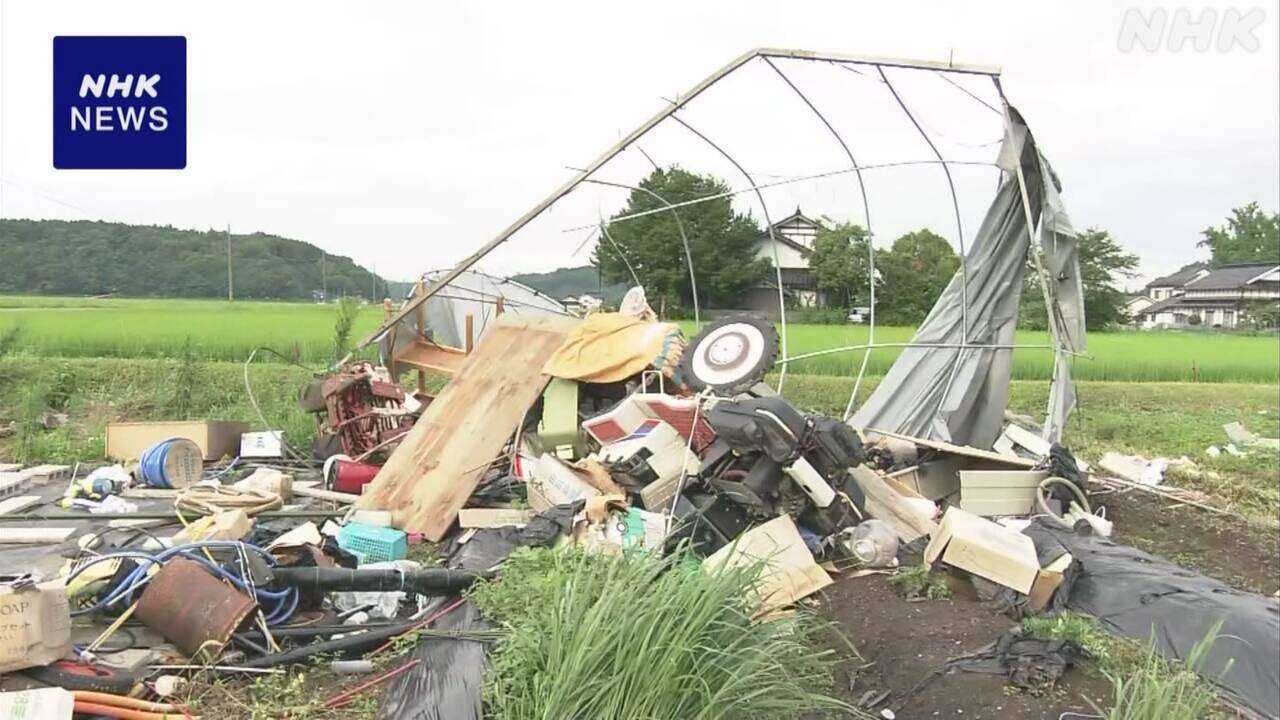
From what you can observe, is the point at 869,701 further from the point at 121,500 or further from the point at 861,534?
the point at 121,500

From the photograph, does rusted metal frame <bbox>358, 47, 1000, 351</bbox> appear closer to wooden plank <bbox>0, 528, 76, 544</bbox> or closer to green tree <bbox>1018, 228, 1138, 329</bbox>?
wooden plank <bbox>0, 528, 76, 544</bbox>

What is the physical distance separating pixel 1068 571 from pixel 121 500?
20.2 ft

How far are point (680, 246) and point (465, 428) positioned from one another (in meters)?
5.79

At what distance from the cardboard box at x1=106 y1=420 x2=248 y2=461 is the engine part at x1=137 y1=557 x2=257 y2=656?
→ 4465 millimetres

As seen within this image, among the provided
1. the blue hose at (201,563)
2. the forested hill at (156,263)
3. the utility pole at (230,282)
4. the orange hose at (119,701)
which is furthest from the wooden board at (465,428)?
the utility pole at (230,282)

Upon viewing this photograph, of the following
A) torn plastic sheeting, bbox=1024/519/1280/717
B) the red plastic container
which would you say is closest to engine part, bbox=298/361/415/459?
the red plastic container

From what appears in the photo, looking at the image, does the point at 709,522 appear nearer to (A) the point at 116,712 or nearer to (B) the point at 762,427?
(B) the point at 762,427

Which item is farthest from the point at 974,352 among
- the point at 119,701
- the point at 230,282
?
the point at 230,282

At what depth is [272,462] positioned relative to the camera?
7988 millimetres

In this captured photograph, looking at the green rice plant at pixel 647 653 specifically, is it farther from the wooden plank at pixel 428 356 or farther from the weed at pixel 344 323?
the weed at pixel 344 323

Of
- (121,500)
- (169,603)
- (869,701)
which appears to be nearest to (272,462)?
(121,500)

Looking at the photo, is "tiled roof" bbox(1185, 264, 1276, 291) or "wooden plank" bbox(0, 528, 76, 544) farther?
"tiled roof" bbox(1185, 264, 1276, 291)

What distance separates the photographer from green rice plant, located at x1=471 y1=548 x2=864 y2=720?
2.57 metres

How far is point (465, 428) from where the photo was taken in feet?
22.0
